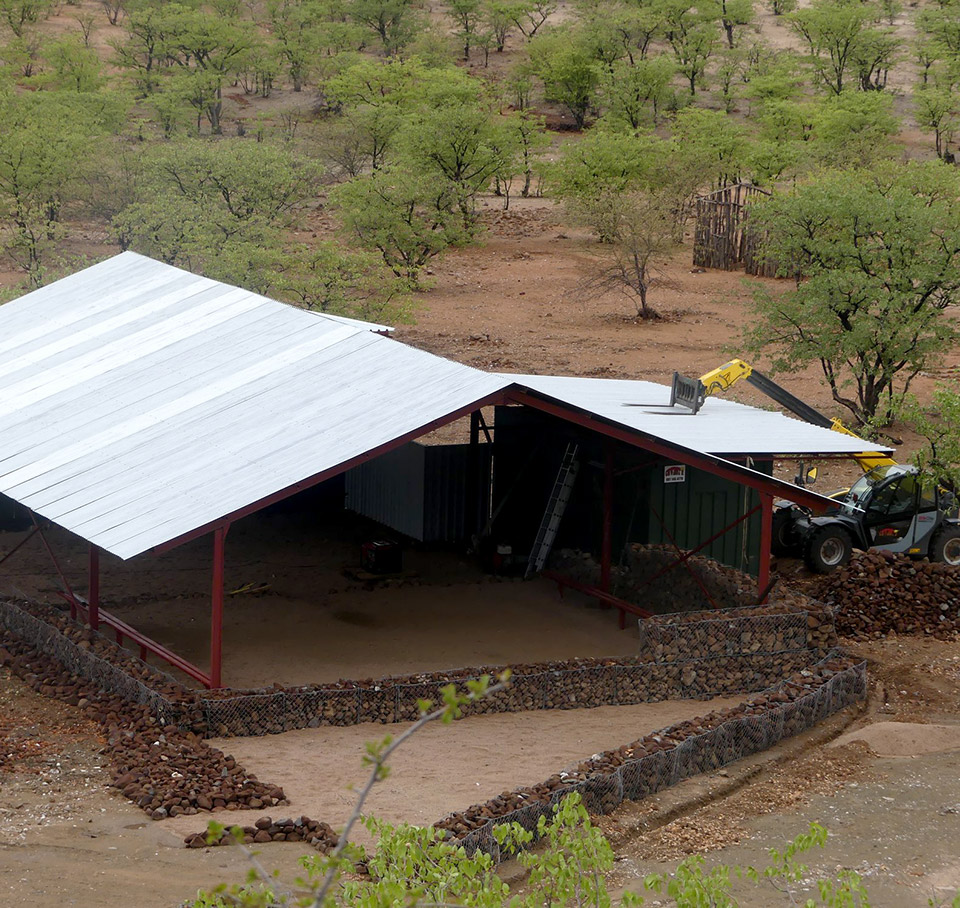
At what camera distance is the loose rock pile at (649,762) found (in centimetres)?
1267

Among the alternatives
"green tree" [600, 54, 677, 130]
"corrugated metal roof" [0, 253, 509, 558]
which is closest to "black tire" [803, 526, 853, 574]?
"corrugated metal roof" [0, 253, 509, 558]

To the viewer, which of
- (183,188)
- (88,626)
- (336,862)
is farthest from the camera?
(183,188)

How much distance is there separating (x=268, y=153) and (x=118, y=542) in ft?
89.0

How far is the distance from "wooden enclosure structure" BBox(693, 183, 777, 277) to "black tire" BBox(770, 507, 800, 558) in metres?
24.6

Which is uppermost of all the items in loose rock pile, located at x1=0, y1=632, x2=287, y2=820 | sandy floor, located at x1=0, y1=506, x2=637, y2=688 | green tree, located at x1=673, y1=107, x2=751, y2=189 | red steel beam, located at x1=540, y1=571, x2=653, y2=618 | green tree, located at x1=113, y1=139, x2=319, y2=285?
green tree, located at x1=673, y1=107, x2=751, y2=189

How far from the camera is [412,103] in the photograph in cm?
6016

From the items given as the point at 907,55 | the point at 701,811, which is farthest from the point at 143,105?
the point at 701,811

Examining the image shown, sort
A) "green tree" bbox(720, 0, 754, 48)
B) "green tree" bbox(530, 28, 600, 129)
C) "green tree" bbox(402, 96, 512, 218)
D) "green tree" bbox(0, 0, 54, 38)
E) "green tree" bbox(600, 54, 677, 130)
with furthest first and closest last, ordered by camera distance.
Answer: "green tree" bbox(720, 0, 754, 48), "green tree" bbox(0, 0, 54, 38), "green tree" bbox(530, 28, 600, 129), "green tree" bbox(600, 54, 677, 130), "green tree" bbox(402, 96, 512, 218)

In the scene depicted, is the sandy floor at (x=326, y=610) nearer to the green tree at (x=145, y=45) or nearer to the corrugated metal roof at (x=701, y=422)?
the corrugated metal roof at (x=701, y=422)

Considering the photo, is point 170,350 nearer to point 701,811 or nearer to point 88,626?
point 88,626

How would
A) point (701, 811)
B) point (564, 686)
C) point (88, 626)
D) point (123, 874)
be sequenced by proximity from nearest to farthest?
point (123, 874), point (701, 811), point (564, 686), point (88, 626)

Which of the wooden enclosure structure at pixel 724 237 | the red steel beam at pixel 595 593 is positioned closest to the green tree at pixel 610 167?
the wooden enclosure structure at pixel 724 237

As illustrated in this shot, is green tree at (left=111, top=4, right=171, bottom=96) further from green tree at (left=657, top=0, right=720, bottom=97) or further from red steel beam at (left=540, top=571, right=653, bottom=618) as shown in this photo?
red steel beam at (left=540, top=571, right=653, bottom=618)

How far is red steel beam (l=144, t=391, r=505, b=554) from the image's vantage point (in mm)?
14771
